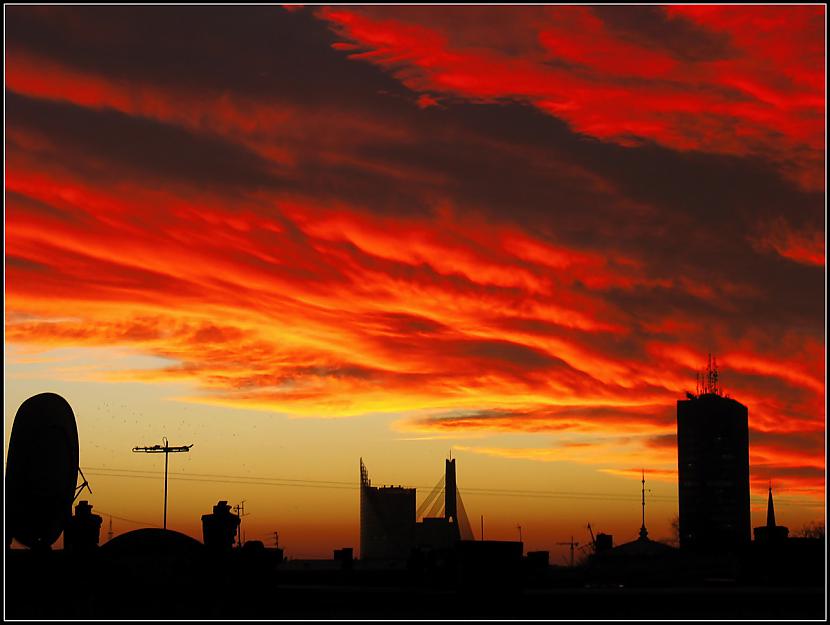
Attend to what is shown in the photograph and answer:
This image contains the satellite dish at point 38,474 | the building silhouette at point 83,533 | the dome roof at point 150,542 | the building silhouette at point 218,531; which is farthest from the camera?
the dome roof at point 150,542

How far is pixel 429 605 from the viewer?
4834cm

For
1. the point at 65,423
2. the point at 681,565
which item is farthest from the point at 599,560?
the point at 65,423

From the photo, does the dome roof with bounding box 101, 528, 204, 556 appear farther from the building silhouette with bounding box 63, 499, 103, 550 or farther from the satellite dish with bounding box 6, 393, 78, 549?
the building silhouette with bounding box 63, 499, 103, 550

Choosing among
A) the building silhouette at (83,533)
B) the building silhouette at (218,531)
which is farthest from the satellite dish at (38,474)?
the building silhouette at (218,531)

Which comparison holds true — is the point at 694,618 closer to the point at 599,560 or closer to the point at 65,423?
the point at 65,423

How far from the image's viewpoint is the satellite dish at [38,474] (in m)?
85.2

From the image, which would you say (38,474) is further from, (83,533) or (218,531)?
(218,531)

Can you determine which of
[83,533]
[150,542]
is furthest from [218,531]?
[150,542]

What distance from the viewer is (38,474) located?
8662 cm

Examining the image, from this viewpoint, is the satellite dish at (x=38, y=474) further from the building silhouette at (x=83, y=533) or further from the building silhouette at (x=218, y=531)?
the building silhouette at (x=218, y=531)

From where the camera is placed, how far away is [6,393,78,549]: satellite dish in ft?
279

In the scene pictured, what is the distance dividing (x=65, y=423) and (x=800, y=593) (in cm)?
5803

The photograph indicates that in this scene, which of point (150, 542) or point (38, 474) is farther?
point (150, 542)

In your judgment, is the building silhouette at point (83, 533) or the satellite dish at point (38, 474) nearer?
the building silhouette at point (83, 533)
